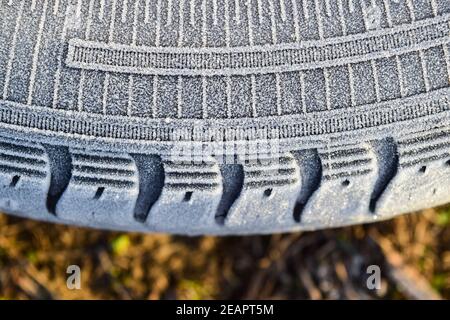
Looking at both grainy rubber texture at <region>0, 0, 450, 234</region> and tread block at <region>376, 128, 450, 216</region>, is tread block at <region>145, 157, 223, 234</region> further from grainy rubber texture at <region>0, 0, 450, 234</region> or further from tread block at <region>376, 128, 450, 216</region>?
tread block at <region>376, 128, 450, 216</region>

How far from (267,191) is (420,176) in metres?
0.26

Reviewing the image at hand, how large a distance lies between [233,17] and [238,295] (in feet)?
2.16

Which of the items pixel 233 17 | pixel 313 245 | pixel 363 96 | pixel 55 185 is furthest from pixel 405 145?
pixel 55 185

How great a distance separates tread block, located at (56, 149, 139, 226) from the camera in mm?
1062

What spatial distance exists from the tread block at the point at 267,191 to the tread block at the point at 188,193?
1.7 inches

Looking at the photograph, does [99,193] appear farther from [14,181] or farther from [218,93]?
[218,93]

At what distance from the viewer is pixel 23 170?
3.53ft

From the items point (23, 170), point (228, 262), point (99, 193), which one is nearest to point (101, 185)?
point (99, 193)

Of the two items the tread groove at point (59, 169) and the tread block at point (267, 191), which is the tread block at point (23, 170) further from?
the tread block at point (267, 191)

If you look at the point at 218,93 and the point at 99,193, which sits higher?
the point at 218,93

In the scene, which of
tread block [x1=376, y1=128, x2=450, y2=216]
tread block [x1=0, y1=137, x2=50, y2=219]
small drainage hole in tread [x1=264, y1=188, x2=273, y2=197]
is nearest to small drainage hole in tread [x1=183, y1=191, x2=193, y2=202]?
small drainage hole in tread [x1=264, y1=188, x2=273, y2=197]

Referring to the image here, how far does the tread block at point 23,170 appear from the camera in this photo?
3.50 ft

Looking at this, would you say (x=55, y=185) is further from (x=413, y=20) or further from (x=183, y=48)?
(x=413, y=20)

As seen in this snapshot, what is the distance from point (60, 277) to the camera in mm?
1459
